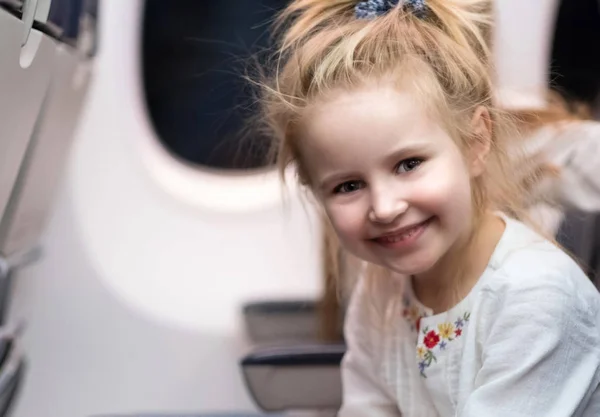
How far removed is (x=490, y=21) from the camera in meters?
1.10

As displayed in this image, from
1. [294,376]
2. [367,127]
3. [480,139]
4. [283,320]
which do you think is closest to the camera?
[367,127]

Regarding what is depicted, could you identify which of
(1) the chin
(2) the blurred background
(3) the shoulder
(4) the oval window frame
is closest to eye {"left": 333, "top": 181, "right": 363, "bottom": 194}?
(1) the chin

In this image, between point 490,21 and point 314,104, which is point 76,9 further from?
point 490,21

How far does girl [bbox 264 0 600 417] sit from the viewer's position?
0.91 m

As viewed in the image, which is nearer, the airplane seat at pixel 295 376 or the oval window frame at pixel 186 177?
the airplane seat at pixel 295 376

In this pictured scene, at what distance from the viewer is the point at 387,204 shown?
3.01 feet

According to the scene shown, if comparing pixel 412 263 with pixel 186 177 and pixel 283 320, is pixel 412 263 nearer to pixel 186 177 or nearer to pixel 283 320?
pixel 283 320

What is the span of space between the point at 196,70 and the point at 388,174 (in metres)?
1.25

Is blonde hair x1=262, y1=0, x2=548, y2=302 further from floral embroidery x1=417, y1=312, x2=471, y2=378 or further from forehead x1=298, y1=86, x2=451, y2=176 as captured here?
floral embroidery x1=417, y1=312, x2=471, y2=378

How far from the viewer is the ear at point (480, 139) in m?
1.01

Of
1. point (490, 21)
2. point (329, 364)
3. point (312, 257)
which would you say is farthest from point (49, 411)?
point (490, 21)

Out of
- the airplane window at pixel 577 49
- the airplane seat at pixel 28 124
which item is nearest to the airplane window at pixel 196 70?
the airplane seat at pixel 28 124

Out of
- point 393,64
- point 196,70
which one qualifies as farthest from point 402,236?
point 196,70

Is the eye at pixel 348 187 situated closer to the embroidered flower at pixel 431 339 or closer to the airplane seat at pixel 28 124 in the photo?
the embroidered flower at pixel 431 339
